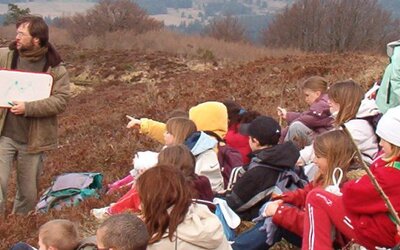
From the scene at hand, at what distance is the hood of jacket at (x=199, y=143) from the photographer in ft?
18.7

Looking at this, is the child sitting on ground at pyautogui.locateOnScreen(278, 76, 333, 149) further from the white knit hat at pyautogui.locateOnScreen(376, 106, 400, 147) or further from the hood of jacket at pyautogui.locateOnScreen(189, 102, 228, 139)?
the white knit hat at pyautogui.locateOnScreen(376, 106, 400, 147)

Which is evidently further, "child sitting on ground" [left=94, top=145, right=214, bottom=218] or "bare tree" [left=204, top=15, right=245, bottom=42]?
"bare tree" [left=204, top=15, right=245, bottom=42]

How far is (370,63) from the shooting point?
16359 mm

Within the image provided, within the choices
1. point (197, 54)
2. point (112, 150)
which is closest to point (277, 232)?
point (112, 150)

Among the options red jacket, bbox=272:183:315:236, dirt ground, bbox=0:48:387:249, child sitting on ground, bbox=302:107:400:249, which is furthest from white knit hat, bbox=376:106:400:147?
dirt ground, bbox=0:48:387:249

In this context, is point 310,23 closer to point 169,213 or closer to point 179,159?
point 179,159

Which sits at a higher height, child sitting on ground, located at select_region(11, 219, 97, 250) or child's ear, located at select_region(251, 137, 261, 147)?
child's ear, located at select_region(251, 137, 261, 147)

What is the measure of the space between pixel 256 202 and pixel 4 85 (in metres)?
2.77

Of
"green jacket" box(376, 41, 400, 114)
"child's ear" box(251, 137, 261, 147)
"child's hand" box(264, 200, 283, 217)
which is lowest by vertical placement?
"child's hand" box(264, 200, 283, 217)

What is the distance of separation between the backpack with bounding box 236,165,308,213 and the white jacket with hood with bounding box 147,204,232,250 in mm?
1034

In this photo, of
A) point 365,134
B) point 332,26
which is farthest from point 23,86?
point 332,26

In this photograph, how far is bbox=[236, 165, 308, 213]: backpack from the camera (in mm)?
5164

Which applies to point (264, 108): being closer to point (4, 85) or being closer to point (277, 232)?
point (4, 85)

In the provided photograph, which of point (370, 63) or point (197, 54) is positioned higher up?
point (370, 63)
